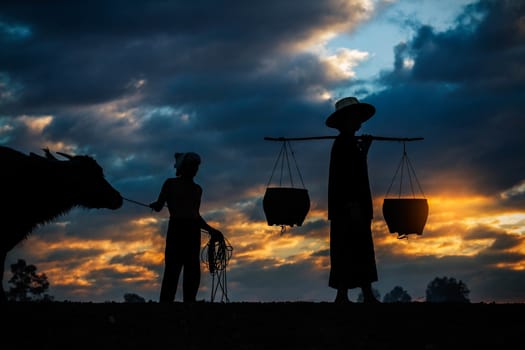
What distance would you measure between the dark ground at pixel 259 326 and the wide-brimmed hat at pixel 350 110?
360 centimetres

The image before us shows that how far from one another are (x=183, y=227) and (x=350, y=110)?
12.0 feet

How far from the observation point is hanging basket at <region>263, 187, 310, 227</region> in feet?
45.7

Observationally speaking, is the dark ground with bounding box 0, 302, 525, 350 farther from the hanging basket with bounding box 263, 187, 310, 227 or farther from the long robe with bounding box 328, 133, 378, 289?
the hanging basket with bounding box 263, 187, 310, 227

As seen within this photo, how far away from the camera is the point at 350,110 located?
12258 millimetres

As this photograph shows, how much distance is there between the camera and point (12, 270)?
82438mm

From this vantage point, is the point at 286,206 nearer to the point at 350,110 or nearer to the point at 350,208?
the point at 350,208

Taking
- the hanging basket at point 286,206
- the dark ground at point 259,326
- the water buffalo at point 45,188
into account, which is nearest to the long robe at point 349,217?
the dark ground at point 259,326

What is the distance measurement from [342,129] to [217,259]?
11.1 feet

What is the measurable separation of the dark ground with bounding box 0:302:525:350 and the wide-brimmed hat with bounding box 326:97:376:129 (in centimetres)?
360

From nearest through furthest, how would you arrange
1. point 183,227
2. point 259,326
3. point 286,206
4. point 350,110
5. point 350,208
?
point 259,326 → point 183,227 → point 350,208 → point 350,110 → point 286,206

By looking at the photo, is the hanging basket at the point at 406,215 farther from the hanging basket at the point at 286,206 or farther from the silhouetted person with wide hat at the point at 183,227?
the silhouetted person with wide hat at the point at 183,227


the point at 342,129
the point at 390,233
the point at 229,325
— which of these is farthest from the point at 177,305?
the point at 390,233

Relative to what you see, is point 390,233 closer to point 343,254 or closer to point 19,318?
point 343,254

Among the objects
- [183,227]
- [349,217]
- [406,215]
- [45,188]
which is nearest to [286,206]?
[349,217]
